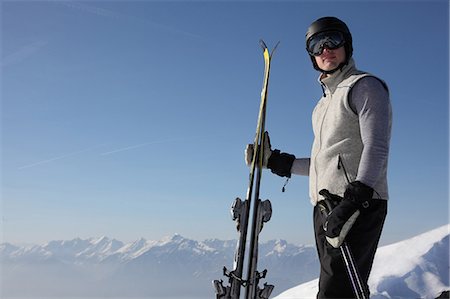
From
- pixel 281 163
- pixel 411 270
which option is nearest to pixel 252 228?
pixel 281 163

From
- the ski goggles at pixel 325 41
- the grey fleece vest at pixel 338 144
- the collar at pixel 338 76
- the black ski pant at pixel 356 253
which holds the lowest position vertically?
the black ski pant at pixel 356 253

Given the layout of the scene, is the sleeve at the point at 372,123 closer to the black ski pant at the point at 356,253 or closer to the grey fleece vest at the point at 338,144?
the grey fleece vest at the point at 338,144

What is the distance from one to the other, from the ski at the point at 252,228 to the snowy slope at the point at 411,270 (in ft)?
36.4

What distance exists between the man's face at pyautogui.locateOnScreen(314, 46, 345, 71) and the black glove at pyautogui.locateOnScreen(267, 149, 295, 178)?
1.04m

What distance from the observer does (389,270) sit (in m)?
16.6

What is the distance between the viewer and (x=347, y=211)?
306 centimetres

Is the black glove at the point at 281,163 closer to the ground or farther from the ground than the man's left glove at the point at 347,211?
farther from the ground

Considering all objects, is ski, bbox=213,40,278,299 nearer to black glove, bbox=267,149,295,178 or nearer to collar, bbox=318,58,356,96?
black glove, bbox=267,149,295,178

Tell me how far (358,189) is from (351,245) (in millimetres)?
442

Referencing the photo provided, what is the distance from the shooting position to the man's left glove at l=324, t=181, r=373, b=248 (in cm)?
303

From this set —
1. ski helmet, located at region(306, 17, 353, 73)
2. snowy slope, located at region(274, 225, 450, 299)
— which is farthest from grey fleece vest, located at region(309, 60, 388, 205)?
snowy slope, located at region(274, 225, 450, 299)

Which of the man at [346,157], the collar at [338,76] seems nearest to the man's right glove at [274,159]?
the man at [346,157]

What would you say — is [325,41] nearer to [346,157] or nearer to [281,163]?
[346,157]

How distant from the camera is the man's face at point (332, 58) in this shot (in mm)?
3674
